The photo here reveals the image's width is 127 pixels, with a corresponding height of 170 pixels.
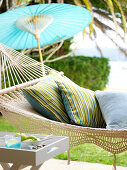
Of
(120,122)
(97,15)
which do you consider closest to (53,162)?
(120,122)

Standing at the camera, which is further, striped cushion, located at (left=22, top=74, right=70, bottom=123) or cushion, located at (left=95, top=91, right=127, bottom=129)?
striped cushion, located at (left=22, top=74, right=70, bottom=123)

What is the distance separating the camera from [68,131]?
1.96 meters

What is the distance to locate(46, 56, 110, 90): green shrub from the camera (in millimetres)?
5094

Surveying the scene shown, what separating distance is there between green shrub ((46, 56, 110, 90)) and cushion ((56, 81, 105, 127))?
8.79 feet

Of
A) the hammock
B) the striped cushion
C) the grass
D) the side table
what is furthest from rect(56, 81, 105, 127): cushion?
the side table

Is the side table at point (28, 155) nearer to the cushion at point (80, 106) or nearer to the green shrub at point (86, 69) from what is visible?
the cushion at point (80, 106)

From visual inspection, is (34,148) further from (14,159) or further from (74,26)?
(74,26)

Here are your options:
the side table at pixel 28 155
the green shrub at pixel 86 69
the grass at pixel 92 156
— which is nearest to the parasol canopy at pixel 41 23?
the grass at pixel 92 156

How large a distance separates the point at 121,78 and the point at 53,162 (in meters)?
7.30

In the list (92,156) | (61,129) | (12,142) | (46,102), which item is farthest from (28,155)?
(92,156)

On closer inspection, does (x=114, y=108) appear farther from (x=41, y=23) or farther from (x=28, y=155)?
(x=41, y=23)

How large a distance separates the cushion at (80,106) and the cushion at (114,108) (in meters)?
0.06

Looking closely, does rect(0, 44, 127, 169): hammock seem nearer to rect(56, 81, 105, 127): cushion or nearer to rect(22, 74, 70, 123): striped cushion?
rect(22, 74, 70, 123): striped cushion

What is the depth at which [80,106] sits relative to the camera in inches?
87.4
